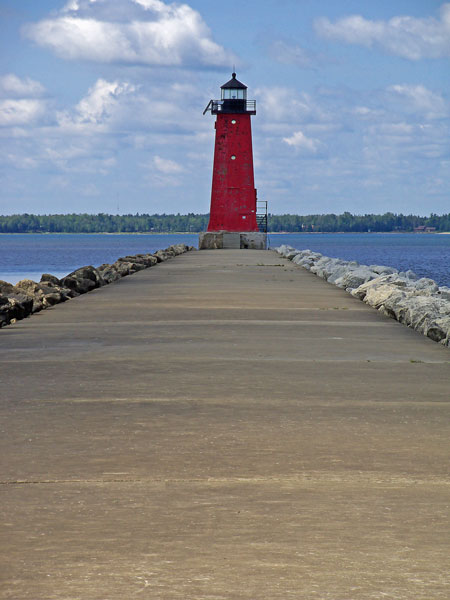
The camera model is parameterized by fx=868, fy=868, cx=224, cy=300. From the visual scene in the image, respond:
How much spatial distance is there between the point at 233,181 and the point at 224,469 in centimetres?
3308

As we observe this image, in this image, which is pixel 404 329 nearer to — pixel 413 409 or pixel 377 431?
pixel 413 409

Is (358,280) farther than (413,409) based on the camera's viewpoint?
Yes

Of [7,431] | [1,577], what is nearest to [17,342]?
[7,431]

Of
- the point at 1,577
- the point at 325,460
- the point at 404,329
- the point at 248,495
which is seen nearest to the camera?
the point at 1,577

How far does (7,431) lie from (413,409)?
2.02 meters

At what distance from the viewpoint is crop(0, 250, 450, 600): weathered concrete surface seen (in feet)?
7.66

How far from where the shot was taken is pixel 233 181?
3594cm

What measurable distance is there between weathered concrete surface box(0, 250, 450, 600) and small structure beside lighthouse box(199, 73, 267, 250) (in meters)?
28.9

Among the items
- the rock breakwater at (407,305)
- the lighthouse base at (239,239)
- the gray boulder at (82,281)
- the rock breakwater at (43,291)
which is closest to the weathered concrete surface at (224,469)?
the rock breakwater at (407,305)

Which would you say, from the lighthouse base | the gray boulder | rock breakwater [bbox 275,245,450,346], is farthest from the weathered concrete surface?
the lighthouse base

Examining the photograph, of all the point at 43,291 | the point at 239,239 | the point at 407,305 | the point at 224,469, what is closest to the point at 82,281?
the point at 43,291

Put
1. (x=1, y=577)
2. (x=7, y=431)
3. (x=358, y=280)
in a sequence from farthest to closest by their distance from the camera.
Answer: (x=358, y=280), (x=7, y=431), (x=1, y=577)

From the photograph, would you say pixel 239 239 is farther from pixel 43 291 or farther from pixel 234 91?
pixel 43 291

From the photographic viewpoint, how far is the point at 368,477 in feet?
10.6
